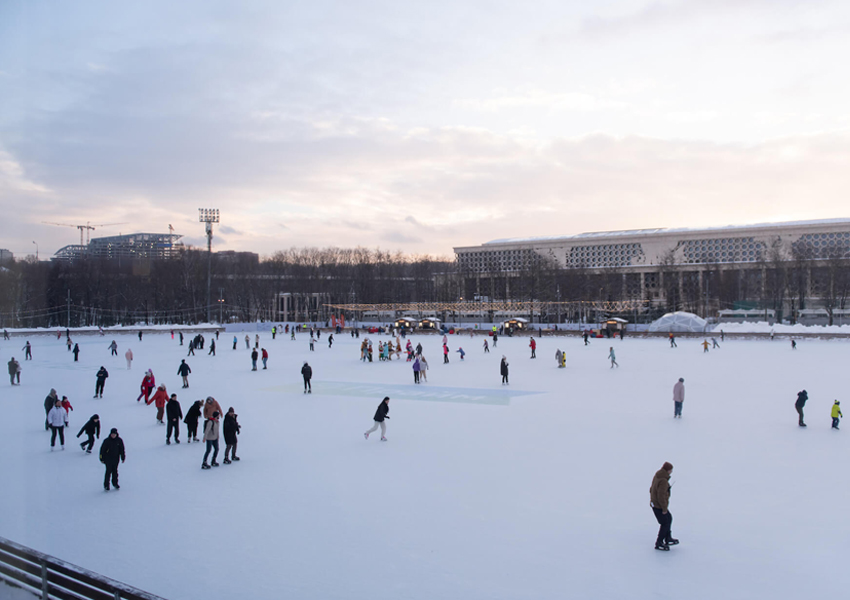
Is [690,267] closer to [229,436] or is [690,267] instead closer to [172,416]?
[172,416]

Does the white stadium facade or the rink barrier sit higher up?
the white stadium facade

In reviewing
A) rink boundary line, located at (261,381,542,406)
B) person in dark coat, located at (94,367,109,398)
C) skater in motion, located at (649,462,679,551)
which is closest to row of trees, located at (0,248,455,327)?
person in dark coat, located at (94,367,109,398)

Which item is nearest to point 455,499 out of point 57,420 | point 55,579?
point 55,579

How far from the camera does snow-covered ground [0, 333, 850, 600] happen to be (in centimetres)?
631

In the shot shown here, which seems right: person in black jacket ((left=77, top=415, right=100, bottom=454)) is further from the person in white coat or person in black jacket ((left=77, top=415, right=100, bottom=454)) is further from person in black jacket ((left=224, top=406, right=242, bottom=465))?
person in black jacket ((left=224, top=406, right=242, bottom=465))

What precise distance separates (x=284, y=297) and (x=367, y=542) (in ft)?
284

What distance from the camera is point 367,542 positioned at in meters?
7.17

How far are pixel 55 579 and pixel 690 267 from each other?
352 ft

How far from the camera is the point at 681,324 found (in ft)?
170

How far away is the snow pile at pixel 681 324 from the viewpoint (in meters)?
51.2

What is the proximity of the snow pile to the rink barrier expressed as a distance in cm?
5174

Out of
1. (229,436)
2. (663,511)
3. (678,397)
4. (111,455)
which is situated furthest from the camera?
(678,397)

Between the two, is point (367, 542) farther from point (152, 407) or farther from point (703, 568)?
point (152, 407)

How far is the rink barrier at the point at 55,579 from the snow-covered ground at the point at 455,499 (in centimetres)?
102
